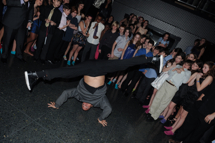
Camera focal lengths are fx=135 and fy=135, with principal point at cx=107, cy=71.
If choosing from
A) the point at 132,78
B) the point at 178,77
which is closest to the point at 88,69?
the point at 132,78

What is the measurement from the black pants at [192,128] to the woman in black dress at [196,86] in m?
0.11

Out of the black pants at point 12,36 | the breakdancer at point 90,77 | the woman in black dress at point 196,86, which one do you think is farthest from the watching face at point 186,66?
the black pants at point 12,36

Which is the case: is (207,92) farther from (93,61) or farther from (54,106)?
(54,106)

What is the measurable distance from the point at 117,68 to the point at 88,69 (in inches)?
22.7

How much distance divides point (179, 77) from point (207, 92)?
60cm

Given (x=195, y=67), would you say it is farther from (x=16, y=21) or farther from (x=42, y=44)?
(x=16, y=21)

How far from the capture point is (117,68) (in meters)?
2.59

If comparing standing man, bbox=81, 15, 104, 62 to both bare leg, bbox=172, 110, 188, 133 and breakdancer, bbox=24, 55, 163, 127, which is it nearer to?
breakdancer, bbox=24, 55, 163, 127

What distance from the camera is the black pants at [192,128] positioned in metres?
2.65

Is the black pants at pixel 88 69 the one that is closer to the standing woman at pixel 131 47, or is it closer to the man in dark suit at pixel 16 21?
the standing woman at pixel 131 47

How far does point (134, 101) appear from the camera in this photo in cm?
393

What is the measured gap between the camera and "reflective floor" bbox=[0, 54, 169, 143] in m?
2.09

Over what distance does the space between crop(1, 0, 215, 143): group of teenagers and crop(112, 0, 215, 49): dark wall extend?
321 cm

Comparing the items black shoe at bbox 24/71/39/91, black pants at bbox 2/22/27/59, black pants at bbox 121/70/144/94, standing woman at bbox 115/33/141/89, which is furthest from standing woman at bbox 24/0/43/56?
black pants at bbox 121/70/144/94
